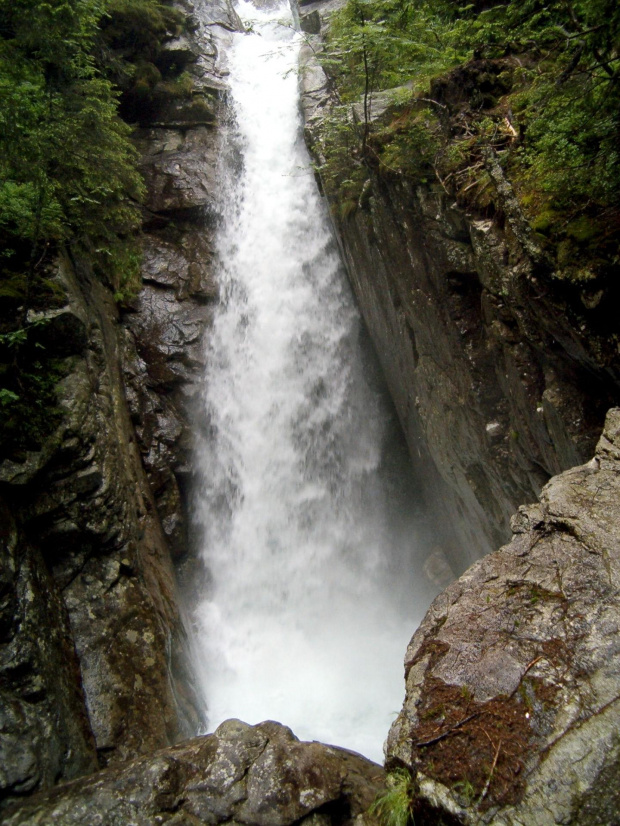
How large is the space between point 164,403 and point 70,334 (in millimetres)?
3277

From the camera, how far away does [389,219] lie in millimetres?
7512

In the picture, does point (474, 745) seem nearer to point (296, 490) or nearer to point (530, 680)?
point (530, 680)

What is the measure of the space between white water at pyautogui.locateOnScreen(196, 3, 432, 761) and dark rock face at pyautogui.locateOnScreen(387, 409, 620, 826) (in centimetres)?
625

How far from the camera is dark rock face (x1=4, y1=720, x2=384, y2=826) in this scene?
133 inches

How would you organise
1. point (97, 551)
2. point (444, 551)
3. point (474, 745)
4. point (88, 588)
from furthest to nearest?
point (444, 551) < point (97, 551) < point (88, 588) < point (474, 745)

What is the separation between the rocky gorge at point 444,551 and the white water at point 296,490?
0.86 metres

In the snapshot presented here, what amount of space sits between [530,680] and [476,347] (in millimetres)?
4527

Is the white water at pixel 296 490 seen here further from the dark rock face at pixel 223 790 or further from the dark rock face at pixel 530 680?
the dark rock face at pixel 530 680

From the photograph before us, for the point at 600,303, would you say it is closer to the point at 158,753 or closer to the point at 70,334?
the point at 158,753

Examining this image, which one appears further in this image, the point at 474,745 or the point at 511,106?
the point at 511,106

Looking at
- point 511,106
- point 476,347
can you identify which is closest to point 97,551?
point 476,347

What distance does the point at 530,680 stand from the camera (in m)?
2.62

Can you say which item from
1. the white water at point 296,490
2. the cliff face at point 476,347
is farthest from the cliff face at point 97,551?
the cliff face at point 476,347

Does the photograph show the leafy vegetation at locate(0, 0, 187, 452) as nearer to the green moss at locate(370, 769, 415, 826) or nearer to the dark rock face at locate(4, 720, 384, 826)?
the dark rock face at locate(4, 720, 384, 826)
